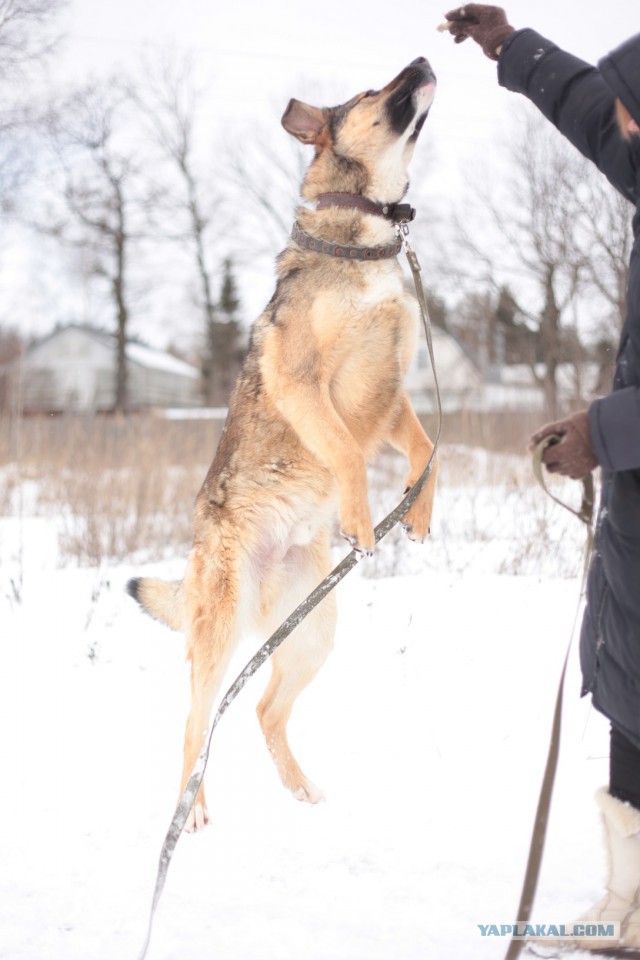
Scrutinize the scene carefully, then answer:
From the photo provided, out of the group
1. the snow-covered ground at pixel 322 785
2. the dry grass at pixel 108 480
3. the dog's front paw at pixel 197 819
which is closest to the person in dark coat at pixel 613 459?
the snow-covered ground at pixel 322 785

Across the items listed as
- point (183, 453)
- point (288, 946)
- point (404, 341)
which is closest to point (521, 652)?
point (404, 341)

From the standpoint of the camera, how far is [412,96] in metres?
2.76

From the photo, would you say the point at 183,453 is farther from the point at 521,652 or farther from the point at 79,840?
the point at 79,840

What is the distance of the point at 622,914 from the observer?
1.92 meters

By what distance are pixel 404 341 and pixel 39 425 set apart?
657 centimetres

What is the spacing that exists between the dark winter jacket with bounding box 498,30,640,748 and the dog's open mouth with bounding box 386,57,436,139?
0.65 m

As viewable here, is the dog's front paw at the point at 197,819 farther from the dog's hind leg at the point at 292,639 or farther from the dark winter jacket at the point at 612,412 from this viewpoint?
the dark winter jacket at the point at 612,412

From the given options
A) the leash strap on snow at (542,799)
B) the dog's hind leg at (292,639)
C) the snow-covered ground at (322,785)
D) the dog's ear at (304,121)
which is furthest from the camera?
the dog's hind leg at (292,639)

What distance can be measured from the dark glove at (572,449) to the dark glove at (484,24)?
49.6 inches

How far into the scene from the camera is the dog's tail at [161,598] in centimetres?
318

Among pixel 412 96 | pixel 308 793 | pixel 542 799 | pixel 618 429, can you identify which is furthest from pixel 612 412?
pixel 308 793

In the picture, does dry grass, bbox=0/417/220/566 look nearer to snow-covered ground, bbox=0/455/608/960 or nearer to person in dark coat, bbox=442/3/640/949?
snow-covered ground, bbox=0/455/608/960

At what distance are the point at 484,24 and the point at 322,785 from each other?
2.79m

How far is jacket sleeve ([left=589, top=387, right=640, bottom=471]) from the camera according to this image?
60.5 inches
